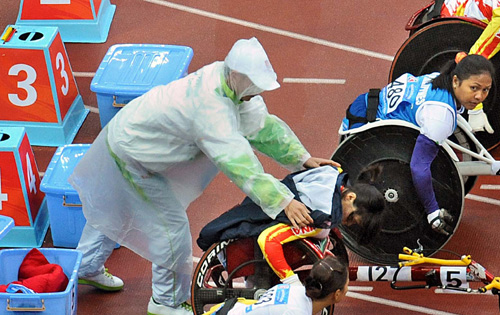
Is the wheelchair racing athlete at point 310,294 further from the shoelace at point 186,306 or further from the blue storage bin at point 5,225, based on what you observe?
the blue storage bin at point 5,225

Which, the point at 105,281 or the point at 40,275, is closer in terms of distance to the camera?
the point at 40,275

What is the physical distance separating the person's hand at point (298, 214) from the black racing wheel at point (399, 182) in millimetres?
1074

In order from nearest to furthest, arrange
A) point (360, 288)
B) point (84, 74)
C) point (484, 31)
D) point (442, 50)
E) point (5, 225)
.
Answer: point (5, 225) → point (360, 288) → point (484, 31) → point (442, 50) → point (84, 74)

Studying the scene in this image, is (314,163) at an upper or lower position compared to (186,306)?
upper

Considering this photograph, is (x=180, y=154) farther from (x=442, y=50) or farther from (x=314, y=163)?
(x=442, y=50)

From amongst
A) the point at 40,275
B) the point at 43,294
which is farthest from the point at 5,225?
the point at 43,294

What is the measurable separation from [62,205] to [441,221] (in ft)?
7.74

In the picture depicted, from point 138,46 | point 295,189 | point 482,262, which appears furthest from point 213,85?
point 138,46

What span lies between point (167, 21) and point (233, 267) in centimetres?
429

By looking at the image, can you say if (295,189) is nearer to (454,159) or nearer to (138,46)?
(454,159)

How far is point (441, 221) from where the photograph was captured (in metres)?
5.18

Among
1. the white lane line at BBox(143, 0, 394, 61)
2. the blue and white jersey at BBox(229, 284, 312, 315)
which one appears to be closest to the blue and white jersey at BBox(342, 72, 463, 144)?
the blue and white jersey at BBox(229, 284, 312, 315)

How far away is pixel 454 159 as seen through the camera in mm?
5176

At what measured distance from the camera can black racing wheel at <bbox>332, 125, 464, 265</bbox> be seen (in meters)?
5.21
